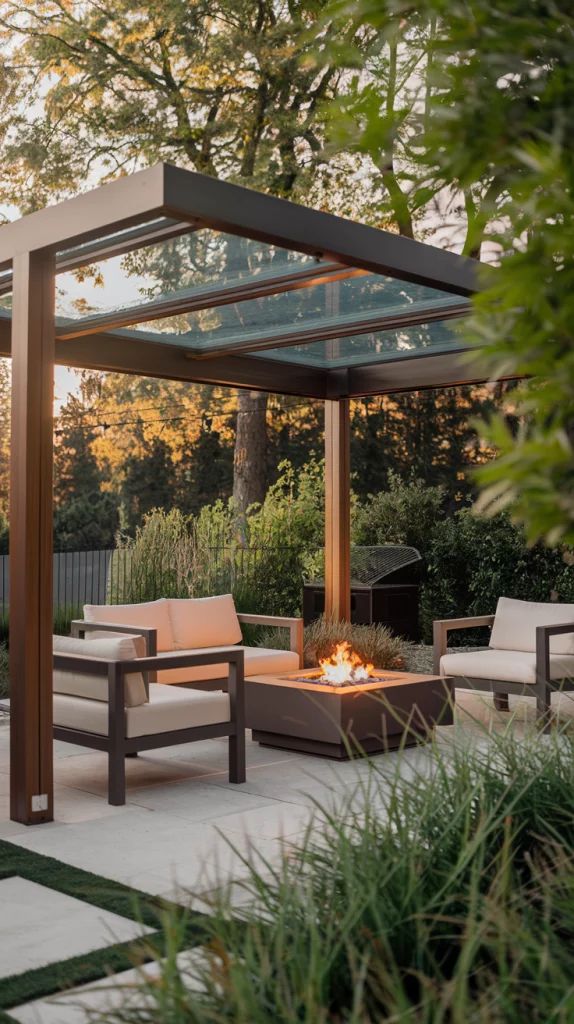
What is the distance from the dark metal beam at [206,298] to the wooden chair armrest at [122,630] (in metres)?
1.99

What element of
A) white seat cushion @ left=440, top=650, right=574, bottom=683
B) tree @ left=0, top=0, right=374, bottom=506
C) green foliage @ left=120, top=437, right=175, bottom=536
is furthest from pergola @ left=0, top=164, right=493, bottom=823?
green foliage @ left=120, top=437, right=175, bottom=536

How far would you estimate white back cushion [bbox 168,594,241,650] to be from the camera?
8.18 m

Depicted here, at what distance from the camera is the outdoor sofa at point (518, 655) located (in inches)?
287

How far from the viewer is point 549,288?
145cm

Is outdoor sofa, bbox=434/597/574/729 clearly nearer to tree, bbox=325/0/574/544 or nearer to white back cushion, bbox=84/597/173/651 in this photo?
white back cushion, bbox=84/597/173/651

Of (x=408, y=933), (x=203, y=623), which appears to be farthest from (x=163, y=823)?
(x=203, y=623)

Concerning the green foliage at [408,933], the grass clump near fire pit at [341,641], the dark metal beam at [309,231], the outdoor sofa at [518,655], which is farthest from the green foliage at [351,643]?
the green foliage at [408,933]

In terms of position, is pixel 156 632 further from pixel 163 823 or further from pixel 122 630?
pixel 163 823

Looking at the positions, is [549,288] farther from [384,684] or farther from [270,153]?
[270,153]

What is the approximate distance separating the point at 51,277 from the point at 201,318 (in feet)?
6.55

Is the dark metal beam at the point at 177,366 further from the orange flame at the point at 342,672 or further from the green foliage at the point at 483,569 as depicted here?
the green foliage at the point at 483,569

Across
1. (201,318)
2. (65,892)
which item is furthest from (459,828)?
(201,318)

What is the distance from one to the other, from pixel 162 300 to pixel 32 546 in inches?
80.0

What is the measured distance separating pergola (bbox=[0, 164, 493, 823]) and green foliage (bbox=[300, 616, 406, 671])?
8.85 feet
